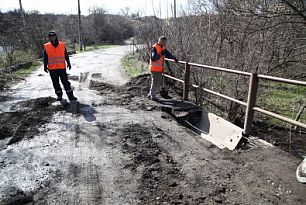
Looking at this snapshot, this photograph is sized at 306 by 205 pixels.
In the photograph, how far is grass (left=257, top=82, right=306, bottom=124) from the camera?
8219 millimetres

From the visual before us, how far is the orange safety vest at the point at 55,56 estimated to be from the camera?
6.82 metres

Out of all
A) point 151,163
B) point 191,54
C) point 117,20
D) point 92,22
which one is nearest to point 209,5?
point 191,54

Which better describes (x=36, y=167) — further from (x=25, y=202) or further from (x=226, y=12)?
(x=226, y=12)

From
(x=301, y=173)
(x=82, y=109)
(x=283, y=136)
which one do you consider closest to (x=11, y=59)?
(x=82, y=109)

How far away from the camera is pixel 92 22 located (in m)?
48.8

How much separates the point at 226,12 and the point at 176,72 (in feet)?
10.2

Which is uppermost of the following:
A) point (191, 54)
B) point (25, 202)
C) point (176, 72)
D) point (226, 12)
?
point (226, 12)

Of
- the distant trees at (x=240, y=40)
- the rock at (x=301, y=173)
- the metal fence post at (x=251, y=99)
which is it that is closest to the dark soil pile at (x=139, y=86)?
the distant trees at (x=240, y=40)

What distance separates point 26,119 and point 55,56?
197 centimetres

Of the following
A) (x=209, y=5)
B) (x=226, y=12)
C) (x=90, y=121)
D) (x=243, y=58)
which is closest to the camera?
(x=90, y=121)

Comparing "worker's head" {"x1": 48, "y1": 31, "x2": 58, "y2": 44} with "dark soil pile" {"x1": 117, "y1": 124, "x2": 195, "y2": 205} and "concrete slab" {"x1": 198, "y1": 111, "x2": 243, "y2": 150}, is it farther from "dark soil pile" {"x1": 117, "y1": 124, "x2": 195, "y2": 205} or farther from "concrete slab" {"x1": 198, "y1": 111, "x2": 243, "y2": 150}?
"concrete slab" {"x1": 198, "y1": 111, "x2": 243, "y2": 150}

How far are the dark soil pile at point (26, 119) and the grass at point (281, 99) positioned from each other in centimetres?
608

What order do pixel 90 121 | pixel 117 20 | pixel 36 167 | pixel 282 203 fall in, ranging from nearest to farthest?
pixel 282 203 → pixel 36 167 → pixel 90 121 → pixel 117 20

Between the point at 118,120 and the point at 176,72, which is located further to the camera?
the point at 176,72
